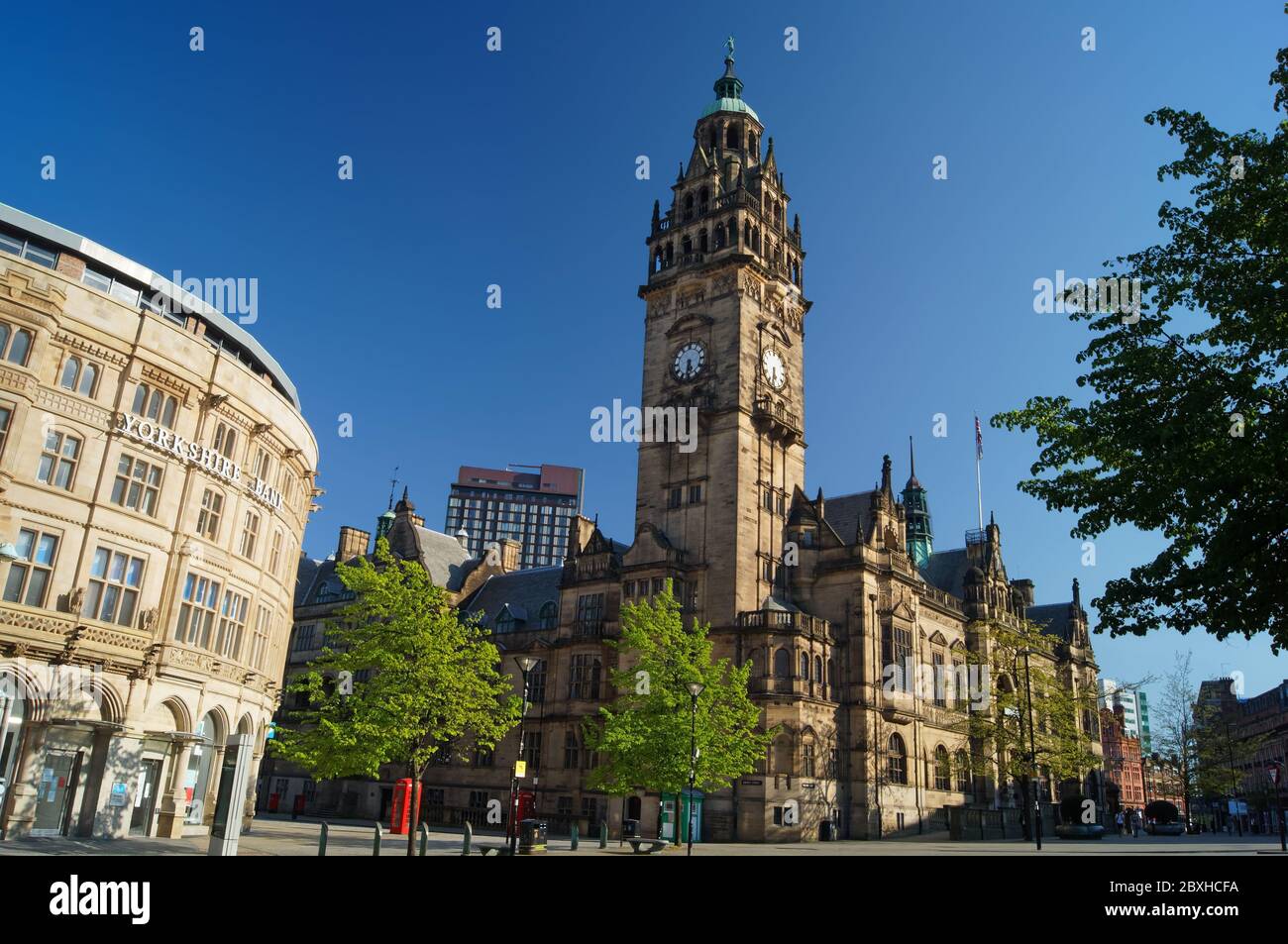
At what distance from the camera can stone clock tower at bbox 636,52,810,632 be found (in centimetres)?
6084

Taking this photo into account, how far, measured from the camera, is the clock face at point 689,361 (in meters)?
66.2

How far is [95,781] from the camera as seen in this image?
2988 cm

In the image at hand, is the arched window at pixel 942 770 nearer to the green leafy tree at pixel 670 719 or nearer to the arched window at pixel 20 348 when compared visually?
the green leafy tree at pixel 670 719

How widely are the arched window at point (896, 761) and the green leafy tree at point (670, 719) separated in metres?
13.6

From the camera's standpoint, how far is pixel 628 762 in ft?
155

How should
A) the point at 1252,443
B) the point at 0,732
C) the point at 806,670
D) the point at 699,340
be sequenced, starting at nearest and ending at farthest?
the point at 1252,443 < the point at 0,732 < the point at 806,670 < the point at 699,340

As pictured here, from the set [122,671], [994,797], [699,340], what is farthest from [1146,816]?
[122,671]

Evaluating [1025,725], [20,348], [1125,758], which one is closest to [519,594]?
[1025,725]

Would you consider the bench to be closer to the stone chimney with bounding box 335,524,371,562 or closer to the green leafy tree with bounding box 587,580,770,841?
the green leafy tree with bounding box 587,580,770,841

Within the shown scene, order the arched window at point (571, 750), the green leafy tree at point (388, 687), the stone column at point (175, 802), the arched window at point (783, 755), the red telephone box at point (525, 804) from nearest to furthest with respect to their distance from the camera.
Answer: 1. the stone column at point (175, 802)
2. the green leafy tree at point (388, 687)
3. the arched window at point (783, 755)
4. the red telephone box at point (525, 804)
5. the arched window at point (571, 750)

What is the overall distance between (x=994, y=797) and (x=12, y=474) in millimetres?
69331

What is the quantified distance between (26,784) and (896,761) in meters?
50.4

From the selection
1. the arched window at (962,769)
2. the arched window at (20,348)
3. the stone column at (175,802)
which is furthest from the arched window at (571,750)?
the arched window at (20,348)
